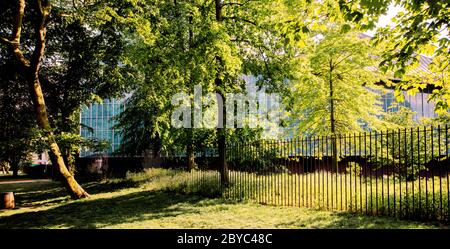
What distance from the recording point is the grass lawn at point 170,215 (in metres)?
8.98

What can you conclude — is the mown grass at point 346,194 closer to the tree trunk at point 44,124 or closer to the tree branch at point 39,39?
the tree trunk at point 44,124

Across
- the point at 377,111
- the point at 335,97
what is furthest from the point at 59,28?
the point at 377,111

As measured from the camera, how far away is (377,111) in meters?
20.1

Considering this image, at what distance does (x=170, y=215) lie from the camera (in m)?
11.1

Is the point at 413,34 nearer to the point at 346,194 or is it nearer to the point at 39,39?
the point at 346,194

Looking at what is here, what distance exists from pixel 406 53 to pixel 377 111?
48.8ft

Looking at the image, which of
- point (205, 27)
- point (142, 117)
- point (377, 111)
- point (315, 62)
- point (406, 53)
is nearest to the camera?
point (406, 53)

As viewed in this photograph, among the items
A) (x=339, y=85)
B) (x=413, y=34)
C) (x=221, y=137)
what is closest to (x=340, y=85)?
(x=339, y=85)

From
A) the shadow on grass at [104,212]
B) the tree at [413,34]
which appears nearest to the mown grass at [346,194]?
the shadow on grass at [104,212]

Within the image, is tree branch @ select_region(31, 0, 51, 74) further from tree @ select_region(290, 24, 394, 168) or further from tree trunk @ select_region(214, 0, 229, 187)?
tree @ select_region(290, 24, 394, 168)

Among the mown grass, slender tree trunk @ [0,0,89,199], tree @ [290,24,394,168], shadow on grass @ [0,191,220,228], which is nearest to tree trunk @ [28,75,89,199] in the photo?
slender tree trunk @ [0,0,89,199]

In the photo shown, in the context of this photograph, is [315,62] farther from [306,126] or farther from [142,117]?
[142,117]

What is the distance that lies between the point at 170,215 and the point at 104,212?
2729 millimetres
